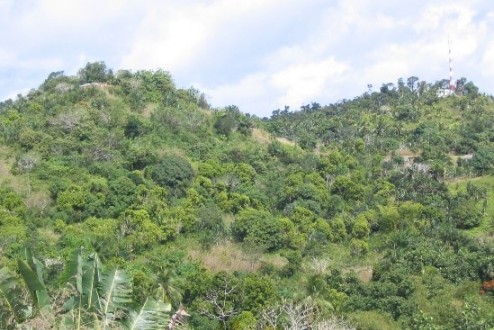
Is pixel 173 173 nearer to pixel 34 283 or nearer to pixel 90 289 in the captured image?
pixel 90 289

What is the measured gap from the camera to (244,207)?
4912cm

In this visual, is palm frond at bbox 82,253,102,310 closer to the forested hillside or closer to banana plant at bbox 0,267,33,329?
banana plant at bbox 0,267,33,329

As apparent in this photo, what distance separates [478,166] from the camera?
60.7m

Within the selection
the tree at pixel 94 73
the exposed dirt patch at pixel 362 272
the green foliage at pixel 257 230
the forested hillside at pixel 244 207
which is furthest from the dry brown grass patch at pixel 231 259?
the tree at pixel 94 73

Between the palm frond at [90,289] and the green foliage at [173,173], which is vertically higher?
the green foliage at [173,173]

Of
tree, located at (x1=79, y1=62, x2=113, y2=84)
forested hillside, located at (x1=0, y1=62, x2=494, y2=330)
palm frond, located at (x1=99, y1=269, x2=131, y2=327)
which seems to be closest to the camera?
palm frond, located at (x1=99, y1=269, x2=131, y2=327)

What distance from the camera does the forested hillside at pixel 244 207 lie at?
1341 inches

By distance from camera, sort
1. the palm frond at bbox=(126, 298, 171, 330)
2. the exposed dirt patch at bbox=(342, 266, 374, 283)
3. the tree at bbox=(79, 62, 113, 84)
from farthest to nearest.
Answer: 1. the tree at bbox=(79, 62, 113, 84)
2. the exposed dirt patch at bbox=(342, 266, 374, 283)
3. the palm frond at bbox=(126, 298, 171, 330)

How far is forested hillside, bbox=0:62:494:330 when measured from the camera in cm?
3406

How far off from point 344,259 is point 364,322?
13.8m

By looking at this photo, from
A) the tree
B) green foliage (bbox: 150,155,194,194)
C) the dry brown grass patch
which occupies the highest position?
the tree

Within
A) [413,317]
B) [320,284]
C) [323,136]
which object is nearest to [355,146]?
[323,136]

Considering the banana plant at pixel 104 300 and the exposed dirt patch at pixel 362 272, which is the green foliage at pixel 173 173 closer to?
the exposed dirt patch at pixel 362 272

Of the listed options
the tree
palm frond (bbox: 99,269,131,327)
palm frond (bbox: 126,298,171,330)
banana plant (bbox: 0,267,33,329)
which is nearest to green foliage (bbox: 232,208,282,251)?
the tree
